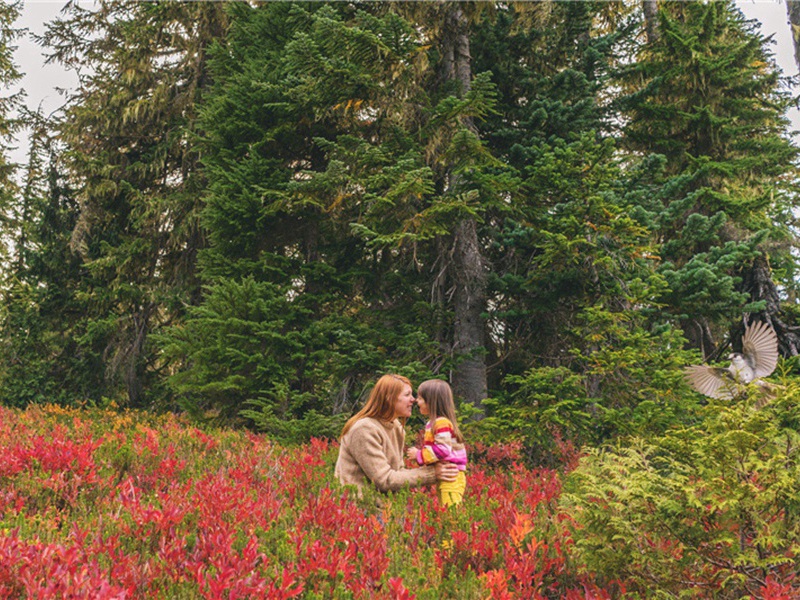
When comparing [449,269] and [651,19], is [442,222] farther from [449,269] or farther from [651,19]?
[651,19]

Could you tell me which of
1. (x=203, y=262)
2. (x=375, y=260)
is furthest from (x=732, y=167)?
(x=203, y=262)

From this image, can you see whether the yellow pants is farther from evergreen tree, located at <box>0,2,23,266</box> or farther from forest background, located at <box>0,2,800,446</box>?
evergreen tree, located at <box>0,2,23,266</box>

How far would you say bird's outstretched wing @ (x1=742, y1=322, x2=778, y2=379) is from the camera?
27.9 feet

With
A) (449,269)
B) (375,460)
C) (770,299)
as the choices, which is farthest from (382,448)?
(770,299)

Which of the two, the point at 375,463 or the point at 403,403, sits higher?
the point at 403,403

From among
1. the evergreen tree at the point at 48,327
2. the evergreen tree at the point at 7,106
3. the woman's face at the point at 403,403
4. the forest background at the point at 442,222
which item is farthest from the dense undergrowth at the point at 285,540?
the evergreen tree at the point at 7,106

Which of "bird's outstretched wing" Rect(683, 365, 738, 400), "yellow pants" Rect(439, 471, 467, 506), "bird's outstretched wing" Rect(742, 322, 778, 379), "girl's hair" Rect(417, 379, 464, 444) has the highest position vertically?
"bird's outstretched wing" Rect(742, 322, 778, 379)

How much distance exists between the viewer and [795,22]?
6.76m

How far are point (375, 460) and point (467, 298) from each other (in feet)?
16.6

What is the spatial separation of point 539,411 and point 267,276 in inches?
207

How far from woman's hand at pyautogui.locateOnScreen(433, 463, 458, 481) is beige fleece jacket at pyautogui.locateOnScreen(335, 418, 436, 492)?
0.17 ft

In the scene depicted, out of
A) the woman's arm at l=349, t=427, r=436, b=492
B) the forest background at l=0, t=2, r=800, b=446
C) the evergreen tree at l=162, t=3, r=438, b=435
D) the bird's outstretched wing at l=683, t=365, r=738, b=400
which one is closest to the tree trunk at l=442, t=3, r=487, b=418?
the forest background at l=0, t=2, r=800, b=446

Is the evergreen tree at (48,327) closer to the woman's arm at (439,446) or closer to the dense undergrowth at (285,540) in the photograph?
the dense undergrowth at (285,540)

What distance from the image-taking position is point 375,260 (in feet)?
33.8
